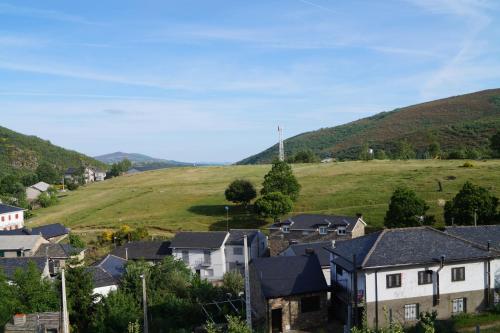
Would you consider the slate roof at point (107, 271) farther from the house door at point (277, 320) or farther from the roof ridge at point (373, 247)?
the roof ridge at point (373, 247)

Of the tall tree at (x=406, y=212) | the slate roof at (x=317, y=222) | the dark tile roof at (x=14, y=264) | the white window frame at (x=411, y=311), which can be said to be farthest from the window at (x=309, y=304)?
the tall tree at (x=406, y=212)

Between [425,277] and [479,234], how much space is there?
348 inches

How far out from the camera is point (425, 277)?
28.8 m

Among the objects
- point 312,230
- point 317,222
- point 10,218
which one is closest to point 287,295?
point 312,230

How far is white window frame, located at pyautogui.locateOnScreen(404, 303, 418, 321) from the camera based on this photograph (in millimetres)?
28545

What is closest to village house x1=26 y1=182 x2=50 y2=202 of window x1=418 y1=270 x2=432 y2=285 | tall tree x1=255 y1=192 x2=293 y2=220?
tall tree x1=255 y1=192 x2=293 y2=220

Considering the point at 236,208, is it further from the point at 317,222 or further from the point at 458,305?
the point at 458,305

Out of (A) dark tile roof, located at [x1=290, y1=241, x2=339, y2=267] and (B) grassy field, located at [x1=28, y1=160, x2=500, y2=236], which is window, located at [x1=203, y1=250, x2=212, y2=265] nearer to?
(A) dark tile roof, located at [x1=290, y1=241, x2=339, y2=267]

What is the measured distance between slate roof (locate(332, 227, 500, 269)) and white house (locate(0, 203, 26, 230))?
6618 centimetres

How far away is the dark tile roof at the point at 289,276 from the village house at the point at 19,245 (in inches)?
1406

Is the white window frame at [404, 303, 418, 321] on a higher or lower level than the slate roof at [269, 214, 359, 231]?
lower

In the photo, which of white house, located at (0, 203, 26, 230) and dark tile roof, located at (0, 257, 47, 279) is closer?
dark tile roof, located at (0, 257, 47, 279)

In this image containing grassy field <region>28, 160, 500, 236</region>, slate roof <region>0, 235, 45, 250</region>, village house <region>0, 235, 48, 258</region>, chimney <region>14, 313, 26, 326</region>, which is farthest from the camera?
grassy field <region>28, 160, 500, 236</region>

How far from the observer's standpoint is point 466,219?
5284 centimetres
